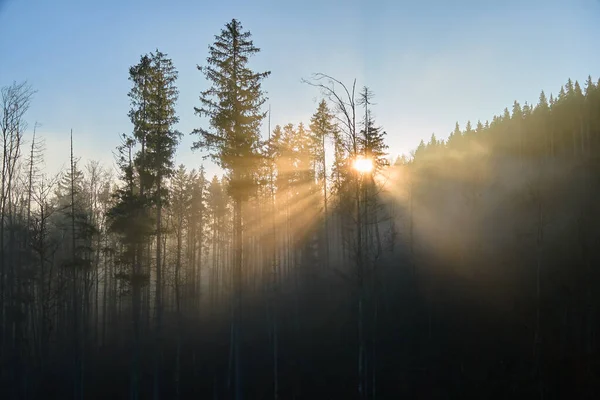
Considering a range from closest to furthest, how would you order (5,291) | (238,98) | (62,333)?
(238,98) < (5,291) < (62,333)

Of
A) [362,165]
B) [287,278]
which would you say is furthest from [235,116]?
[287,278]

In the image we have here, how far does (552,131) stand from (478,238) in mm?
27869

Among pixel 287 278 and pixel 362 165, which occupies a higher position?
pixel 362 165

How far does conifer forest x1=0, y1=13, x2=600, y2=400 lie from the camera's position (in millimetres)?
17953

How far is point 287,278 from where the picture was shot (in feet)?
125

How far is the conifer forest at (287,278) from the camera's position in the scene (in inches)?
707

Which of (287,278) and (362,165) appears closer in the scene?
(362,165)

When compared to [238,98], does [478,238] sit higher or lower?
lower

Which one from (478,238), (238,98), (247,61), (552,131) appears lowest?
(478,238)

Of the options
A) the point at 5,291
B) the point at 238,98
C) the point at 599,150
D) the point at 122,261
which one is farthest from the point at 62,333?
the point at 599,150

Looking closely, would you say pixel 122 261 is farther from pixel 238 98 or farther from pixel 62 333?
pixel 62 333

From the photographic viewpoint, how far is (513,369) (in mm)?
22906

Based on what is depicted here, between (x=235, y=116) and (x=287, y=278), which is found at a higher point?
(x=235, y=116)

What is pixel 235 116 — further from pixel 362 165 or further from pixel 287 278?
pixel 287 278
